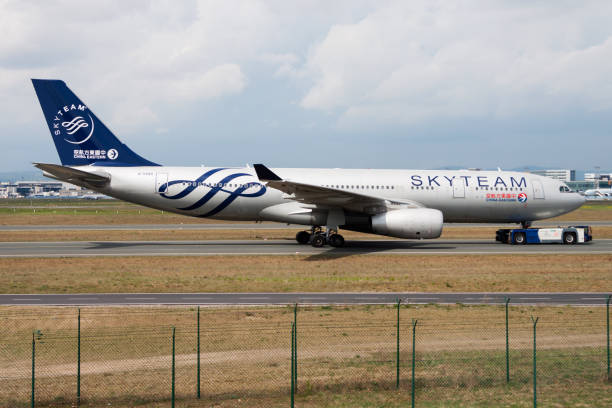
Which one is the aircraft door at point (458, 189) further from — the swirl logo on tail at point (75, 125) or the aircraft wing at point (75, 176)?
the swirl logo on tail at point (75, 125)

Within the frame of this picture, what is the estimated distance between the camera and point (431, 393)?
12.5m

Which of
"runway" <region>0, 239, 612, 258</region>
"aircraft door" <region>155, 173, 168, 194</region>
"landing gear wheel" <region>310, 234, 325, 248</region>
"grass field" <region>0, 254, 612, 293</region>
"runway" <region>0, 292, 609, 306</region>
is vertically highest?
"aircraft door" <region>155, 173, 168, 194</region>

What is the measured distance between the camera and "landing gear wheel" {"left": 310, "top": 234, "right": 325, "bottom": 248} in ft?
120

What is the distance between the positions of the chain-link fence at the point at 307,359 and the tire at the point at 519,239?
63.9 feet

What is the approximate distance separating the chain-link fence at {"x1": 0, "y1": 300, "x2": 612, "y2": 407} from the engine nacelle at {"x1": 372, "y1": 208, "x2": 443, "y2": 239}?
14066 millimetres

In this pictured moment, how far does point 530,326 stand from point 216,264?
17.6 metres

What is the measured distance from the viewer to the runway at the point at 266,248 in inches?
1364

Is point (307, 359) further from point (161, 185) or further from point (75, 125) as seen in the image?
point (75, 125)

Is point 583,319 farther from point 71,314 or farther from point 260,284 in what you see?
point 71,314

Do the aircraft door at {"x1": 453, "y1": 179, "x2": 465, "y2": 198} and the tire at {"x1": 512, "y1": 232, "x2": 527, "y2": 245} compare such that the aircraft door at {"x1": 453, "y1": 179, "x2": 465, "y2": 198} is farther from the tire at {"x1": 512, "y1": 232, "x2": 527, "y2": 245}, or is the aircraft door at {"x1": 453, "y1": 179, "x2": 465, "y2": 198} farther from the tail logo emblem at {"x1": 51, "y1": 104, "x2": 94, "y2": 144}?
the tail logo emblem at {"x1": 51, "y1": 104, "x2": 94, "y2": 144}

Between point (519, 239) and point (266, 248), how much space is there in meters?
17.7

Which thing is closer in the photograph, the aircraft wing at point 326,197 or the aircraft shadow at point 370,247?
the aircraft wing at point 326,197

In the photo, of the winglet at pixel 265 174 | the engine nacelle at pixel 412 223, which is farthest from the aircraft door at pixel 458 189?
the winglet at pixel 265 174

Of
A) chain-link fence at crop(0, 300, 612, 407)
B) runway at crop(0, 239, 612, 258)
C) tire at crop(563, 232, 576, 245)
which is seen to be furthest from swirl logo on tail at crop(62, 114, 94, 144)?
tire at crop(563, 232, 576, 245)
